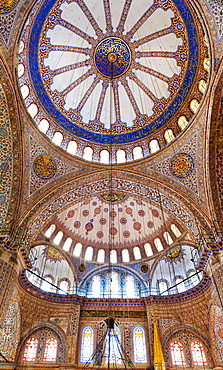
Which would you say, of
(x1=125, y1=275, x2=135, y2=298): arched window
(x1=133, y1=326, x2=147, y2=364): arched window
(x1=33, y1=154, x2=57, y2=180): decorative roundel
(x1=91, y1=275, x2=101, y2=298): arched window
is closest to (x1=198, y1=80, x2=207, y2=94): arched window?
(x1=33, y1=154, x2=57, y2=180): decorative roundel

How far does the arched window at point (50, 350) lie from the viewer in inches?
426

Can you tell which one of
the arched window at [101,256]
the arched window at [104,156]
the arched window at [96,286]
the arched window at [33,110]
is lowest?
the arched window at [96,286]

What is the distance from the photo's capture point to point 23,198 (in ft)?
32.9

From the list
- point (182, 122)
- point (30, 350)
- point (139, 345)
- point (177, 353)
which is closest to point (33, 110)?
point (182, 122)

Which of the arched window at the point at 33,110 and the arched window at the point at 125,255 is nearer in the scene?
the arched window at the point at 33,110

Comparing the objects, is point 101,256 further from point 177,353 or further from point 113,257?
point 177,353

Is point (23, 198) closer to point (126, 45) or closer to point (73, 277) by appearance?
point (73, 277)

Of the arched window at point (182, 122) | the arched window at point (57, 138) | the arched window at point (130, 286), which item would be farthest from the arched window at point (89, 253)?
the arched window at point (182, 122)

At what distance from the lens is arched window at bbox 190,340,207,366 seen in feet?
34.0

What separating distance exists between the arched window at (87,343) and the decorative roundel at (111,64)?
28.9 ft

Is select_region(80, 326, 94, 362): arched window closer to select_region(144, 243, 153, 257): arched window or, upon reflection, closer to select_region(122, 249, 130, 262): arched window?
select_region(122, 249, 130, 262): arched window

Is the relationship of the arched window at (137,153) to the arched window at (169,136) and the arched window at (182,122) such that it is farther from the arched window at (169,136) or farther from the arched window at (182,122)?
the arched window at (182,122)

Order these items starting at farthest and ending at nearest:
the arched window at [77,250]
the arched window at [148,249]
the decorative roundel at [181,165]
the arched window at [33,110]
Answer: the arched window at [148,249], the arched window at [77,250], the arched window at [33,110], the decorative roundel at [181,165]

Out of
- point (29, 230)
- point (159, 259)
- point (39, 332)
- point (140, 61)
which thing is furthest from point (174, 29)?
point (39, 332)
